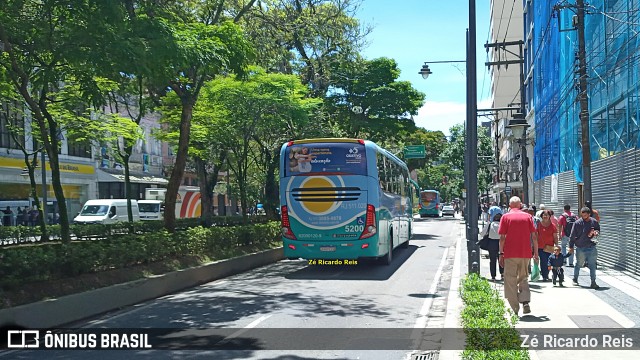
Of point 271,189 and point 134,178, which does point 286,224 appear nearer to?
point 271,189

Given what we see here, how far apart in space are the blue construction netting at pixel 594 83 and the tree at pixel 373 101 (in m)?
8.08

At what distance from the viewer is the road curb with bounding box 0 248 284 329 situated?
361 inches

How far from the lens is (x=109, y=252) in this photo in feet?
41.2

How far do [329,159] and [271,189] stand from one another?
503 inches

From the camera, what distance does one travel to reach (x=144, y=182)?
5191 cm

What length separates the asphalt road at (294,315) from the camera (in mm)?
7922

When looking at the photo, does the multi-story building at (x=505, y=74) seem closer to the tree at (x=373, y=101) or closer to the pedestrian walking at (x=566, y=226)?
the tree at (x=373, y=101)

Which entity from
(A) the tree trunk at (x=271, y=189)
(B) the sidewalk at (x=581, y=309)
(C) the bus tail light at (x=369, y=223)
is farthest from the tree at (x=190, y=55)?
(A) the tree trunk at (x=271, y=189)

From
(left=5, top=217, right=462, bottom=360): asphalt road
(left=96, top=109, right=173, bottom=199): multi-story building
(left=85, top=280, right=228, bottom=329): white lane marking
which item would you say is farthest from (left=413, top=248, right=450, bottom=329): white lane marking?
(left=96, top=109, right=173, bottom=199): multi-story building

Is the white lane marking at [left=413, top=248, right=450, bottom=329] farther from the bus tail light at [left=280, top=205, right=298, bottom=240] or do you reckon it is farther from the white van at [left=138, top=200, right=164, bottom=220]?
the white van at [left=138, top=200, right=164, bottom=220]

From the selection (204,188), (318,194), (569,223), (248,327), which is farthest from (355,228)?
(204,188)

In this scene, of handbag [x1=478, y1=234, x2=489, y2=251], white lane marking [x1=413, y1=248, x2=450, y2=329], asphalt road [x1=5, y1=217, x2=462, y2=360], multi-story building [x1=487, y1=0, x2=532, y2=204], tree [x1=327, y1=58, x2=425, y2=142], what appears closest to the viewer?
asphalt road [x1=5, y1=217, x2=462, y2=360]

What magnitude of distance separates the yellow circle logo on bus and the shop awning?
3449 centimetres

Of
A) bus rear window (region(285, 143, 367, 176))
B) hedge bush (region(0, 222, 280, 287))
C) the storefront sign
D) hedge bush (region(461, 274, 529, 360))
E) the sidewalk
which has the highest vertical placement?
the storefront sign
